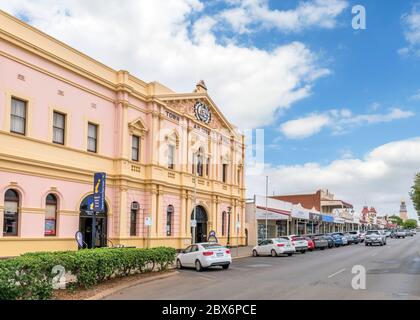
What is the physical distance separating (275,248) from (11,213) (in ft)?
63.3

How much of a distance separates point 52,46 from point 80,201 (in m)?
8.56

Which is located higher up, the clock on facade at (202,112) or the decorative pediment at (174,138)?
the clock on facade at (202,112)

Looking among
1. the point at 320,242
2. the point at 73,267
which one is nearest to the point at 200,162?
the point at 320,242

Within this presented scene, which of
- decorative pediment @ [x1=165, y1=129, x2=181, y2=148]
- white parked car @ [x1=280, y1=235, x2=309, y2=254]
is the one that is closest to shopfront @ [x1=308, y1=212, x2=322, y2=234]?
white parked car @ [x1=280, y1=235, x2=309, y2=254]

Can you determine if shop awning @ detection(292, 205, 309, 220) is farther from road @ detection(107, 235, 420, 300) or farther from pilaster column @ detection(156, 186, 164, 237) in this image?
road @ detection(107, 235, 420, 300)

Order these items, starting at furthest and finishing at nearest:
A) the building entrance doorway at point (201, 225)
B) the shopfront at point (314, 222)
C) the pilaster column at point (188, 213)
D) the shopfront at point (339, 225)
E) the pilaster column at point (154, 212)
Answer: the shopfront at point (339, 225) → the shopfront at point (314, 222) → the building entrance doorway at point (201, 225) → the pilaster column at point (188, 213) → the pilaster column at point (154, 212)

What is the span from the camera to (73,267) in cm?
1488

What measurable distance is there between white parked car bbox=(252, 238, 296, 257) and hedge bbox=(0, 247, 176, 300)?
14817mm

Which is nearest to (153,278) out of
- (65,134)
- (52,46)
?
(65,134)

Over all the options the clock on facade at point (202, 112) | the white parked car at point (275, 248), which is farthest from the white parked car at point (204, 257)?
the clock on facade at point (202, 112)

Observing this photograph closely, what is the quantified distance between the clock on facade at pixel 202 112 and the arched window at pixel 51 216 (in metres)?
16.4

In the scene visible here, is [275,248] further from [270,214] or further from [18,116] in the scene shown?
[18,116]

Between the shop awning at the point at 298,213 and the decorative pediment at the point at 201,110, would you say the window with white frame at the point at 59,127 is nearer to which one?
the decorative pediment at the point at 201,110

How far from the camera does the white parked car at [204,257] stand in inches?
931
